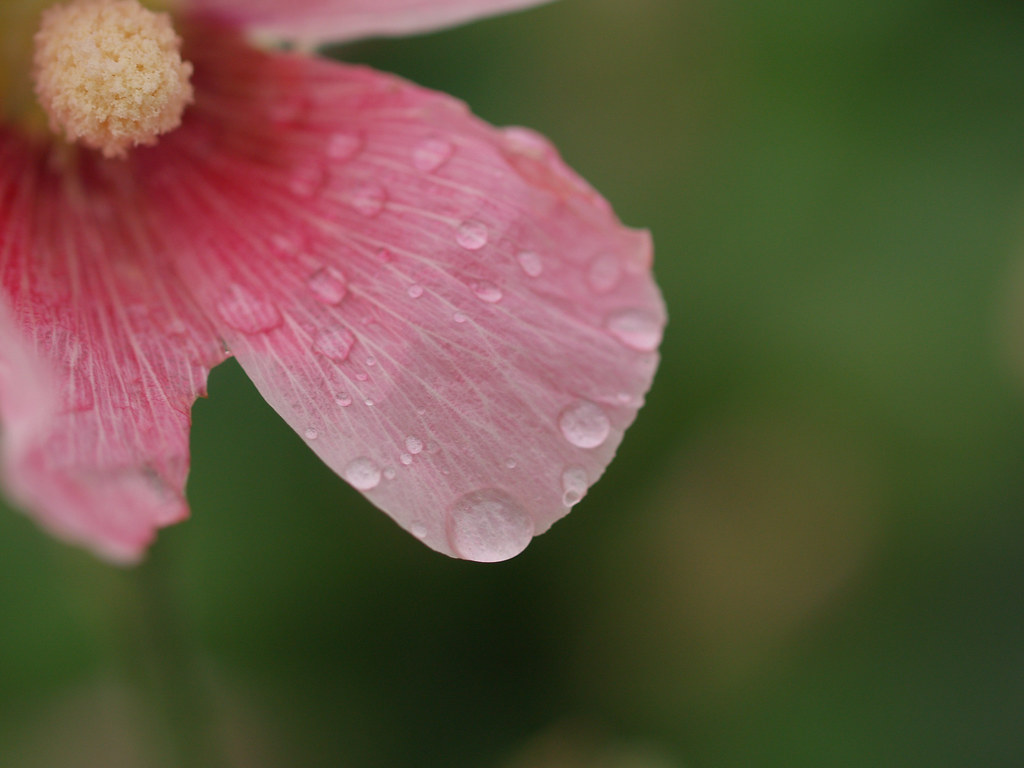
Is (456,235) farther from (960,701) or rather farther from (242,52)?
(960,701)

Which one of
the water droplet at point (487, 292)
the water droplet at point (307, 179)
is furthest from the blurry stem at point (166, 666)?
the water droplet at point (487, 292)

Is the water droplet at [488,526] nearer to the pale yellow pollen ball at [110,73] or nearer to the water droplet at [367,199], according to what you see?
the water droplet at [367,199]

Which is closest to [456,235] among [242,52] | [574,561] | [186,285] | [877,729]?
[186,285]

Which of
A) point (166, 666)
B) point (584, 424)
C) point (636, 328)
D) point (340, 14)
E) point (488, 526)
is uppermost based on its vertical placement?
point (340, 14)

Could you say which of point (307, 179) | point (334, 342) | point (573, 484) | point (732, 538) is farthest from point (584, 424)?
point (732, 538)

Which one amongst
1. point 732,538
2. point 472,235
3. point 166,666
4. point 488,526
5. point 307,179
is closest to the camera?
point 488,526

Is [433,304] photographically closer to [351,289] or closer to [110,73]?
[351,289]

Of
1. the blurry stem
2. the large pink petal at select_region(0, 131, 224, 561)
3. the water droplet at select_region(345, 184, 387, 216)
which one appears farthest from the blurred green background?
the water droplet at select_region(345, 184, 387, 216)

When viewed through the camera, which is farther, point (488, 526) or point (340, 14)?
point (340, 14)
